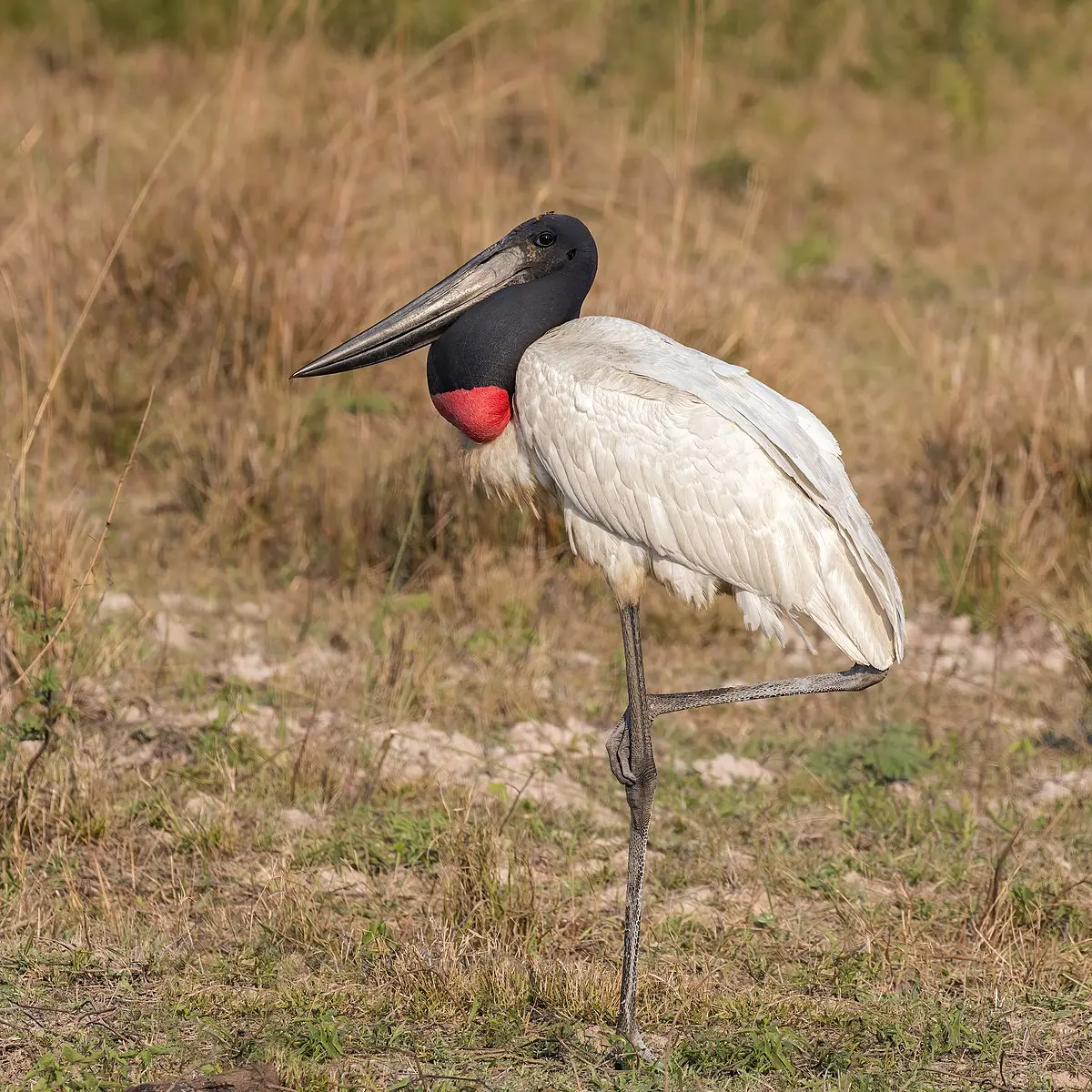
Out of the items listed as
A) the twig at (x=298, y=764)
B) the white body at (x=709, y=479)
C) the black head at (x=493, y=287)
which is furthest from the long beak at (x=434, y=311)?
the twig at (x=298, y=764)

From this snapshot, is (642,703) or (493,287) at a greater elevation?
(493,287)

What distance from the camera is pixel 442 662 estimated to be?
504 centimetres

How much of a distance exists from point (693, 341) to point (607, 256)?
1.15m

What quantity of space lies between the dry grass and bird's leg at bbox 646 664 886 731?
529 millimetres

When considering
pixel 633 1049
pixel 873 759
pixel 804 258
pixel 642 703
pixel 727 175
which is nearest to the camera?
pixel 633 1049

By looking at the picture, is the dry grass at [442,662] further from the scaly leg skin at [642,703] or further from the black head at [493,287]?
the black head at [493,287]

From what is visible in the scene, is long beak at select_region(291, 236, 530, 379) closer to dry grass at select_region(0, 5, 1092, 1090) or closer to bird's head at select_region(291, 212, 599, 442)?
bird's head at select_region(291, 212, 599, 442)

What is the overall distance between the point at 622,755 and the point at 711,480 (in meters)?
0.61

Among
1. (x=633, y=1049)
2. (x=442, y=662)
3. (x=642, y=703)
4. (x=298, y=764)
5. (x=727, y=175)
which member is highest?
(x=642, y=703)

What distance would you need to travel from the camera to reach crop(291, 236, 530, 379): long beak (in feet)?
12.3

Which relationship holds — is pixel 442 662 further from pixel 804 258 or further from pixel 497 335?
pixel 804 258

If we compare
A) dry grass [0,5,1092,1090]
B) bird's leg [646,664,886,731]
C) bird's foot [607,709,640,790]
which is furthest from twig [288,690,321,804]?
bird's leg [646,664,886,731]

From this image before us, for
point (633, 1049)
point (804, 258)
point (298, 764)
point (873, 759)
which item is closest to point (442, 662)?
point (298, 764)

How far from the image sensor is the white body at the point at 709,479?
353 centimetres
